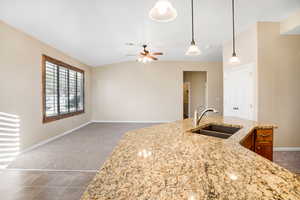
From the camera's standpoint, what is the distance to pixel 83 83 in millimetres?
6824

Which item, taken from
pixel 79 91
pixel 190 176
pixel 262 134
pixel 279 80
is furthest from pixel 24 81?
pixel 279 80

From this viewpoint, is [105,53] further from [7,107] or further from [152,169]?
[152,169]

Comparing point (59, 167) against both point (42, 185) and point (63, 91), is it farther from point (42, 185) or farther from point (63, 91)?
point (63, 91)

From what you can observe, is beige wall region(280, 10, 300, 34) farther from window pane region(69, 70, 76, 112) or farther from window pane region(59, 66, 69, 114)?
window pane region(69, 70, 76, 112)

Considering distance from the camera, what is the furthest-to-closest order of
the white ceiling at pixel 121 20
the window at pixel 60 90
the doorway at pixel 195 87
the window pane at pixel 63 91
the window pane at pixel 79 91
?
the doorway at pixel 195 87 → the window pane at pixel 79 91 → the window pane at pixel 63 91 → the window at pixel 60 90 → the white ceiling at pixel 121 20

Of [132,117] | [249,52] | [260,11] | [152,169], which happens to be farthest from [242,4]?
[132,117]

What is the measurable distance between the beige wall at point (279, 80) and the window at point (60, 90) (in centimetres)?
555

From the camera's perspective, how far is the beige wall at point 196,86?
28.6 feet

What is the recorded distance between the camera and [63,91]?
17.4ft

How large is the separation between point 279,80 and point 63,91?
20.6 feet

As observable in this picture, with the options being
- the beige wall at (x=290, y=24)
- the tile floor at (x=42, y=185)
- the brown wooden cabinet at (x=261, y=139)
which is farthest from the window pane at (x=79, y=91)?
the beige wall at (x=290, y=24)

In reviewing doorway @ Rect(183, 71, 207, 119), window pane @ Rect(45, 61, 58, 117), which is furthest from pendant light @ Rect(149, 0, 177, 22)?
doorway @ Rect(183, 71, 207, 119)

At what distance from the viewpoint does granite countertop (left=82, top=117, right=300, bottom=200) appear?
680 millimetres

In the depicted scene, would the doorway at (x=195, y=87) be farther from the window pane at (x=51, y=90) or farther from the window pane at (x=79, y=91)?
the window pane at (x=51, y=90)
